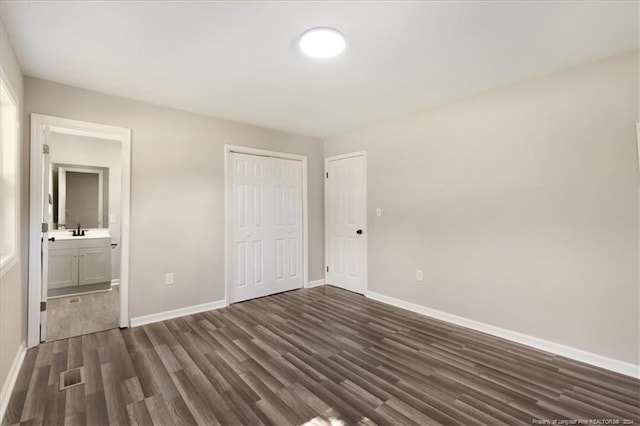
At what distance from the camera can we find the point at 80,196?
15.5 ft

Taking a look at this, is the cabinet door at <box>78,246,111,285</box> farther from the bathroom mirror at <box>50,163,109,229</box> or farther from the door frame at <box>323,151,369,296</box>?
the door frame at <box>323,151,369,296</box>

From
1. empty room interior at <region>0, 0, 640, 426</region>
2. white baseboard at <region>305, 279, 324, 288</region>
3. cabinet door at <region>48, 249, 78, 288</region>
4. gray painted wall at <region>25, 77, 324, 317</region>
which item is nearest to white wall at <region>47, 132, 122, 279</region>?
cabinet door at <region>48, 249, 78, 288</region>

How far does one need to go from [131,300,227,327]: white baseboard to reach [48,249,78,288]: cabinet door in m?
2.05

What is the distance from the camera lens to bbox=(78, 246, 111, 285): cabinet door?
434cm

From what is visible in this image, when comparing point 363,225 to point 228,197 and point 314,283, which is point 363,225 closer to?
point 314,283

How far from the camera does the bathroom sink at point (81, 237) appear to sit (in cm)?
432

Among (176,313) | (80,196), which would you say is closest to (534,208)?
(176,313)

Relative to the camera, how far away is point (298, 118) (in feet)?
12.3

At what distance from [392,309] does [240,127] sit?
3.09 meters

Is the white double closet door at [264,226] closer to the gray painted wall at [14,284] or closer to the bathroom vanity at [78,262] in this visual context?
the gray painted wall at [14,284]

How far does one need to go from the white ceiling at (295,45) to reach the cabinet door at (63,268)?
2.73 meters

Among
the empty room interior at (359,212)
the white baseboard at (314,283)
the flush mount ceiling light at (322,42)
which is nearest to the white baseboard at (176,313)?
the empty room interior at (359,212)

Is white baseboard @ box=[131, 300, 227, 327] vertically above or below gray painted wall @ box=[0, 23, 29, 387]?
below

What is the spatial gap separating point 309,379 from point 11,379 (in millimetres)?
2058
